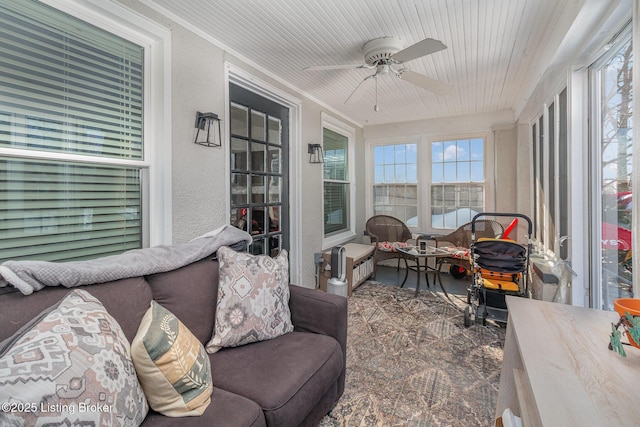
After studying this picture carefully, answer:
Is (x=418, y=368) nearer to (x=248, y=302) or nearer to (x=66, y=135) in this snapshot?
(x=248, y=302)

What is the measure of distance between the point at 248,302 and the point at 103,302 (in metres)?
0.67

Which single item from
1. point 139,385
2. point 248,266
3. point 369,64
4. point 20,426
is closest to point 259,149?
point 369,64

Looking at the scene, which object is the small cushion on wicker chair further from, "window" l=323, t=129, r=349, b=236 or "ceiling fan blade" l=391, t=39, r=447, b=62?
"ceiling fan blade" l=391, t=39, r=447, b=62

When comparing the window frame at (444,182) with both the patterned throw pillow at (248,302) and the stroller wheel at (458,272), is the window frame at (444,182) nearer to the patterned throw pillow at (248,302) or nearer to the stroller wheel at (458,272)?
the stroller wheel at (458,272)

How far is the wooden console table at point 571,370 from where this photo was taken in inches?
29.1

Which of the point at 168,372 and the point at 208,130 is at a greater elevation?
the point at 208,130

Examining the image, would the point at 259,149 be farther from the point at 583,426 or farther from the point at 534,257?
the point at 534,257

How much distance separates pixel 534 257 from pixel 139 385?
371 centimetres

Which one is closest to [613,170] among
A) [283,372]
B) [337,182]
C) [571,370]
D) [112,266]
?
[571,370]

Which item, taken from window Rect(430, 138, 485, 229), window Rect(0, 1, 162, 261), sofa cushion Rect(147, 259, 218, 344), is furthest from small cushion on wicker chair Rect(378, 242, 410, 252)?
window Rect(0, 1, 162, 261)

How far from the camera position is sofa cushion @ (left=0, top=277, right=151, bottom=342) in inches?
41.3

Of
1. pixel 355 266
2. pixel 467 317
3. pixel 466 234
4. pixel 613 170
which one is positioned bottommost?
pixel 467 317

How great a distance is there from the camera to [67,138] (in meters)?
1.63

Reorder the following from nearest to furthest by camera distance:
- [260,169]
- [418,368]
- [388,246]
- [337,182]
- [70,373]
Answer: [70,373] < [418,368] < [260,169] < [388,246] < [337,182]
